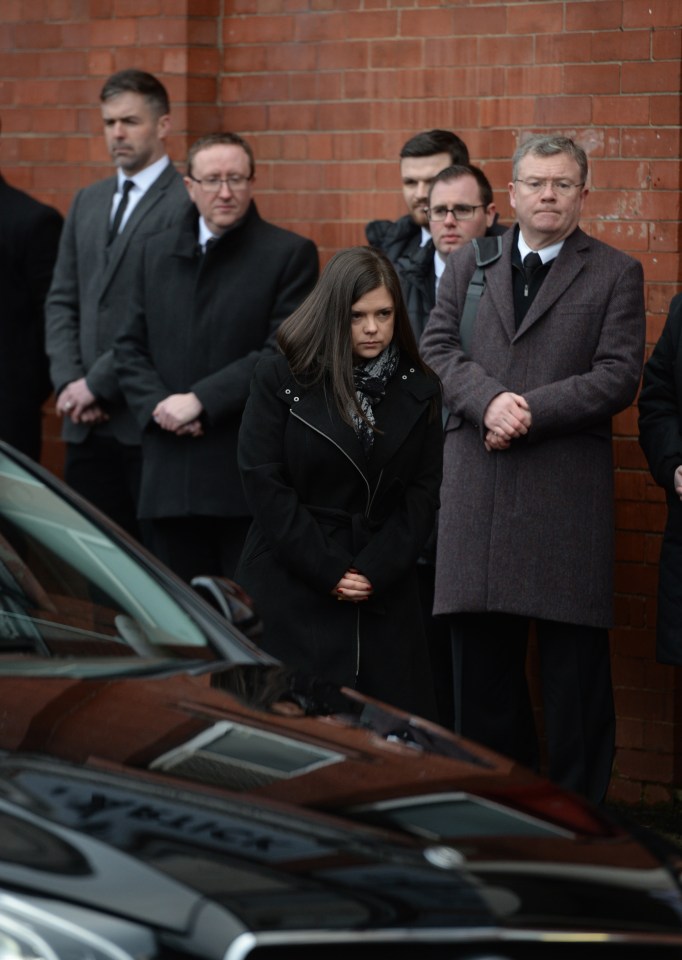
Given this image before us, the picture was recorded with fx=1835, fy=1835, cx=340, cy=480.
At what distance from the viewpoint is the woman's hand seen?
5219mm

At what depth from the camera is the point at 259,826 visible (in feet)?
9.36

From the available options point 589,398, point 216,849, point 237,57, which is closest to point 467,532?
point 589,398

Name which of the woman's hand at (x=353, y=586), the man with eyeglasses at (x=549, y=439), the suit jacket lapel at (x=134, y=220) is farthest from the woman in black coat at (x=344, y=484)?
the suit jacket lapel at (x=134, y=220)

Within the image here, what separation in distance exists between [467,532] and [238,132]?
2.72 metres

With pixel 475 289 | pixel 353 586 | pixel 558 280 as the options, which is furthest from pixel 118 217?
pixel 353 586

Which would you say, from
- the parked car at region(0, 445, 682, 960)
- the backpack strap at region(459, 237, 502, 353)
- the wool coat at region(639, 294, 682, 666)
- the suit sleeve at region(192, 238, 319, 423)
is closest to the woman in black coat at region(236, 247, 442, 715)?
the backpack strap at region(459, 237, 502, 353)

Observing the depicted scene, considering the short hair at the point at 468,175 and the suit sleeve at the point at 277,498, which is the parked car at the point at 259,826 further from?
the short hair at the point at 468,175

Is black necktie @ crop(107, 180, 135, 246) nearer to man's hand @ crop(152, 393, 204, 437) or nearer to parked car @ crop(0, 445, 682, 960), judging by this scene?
man's hand @ crop(152, 393, 204, 437)

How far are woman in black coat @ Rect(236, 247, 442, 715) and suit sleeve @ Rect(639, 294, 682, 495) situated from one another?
102 cm

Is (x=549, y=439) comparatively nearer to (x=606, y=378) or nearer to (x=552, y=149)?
(x=606, y=378)

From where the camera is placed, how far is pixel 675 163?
22.1 ft

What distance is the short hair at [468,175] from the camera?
6.68 metres

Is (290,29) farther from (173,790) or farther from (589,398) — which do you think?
(173,790)

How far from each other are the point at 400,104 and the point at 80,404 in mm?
1817
